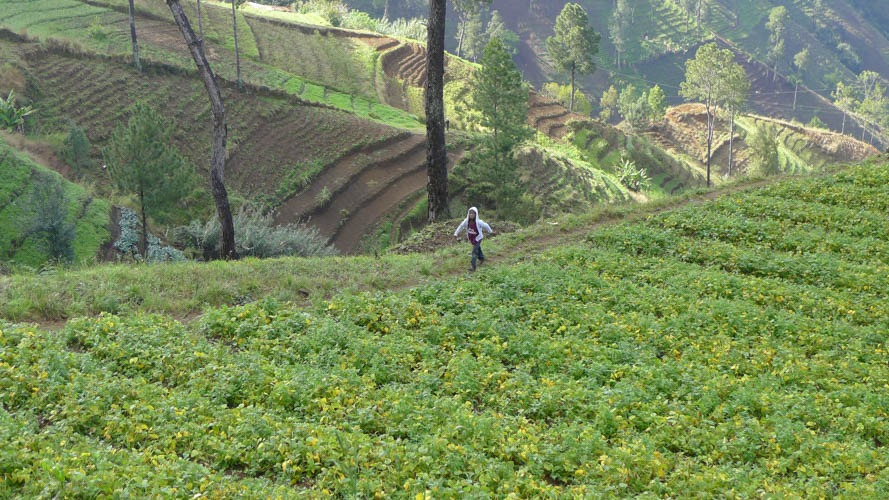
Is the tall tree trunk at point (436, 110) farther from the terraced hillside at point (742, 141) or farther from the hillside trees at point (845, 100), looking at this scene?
the hillside trees at point (845, 100)

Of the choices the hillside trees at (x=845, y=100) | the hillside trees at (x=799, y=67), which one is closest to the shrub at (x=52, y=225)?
the hillside trees at (x=845, y=100)

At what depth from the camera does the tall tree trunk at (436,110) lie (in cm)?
2041

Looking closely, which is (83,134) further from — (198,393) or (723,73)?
(723,73)

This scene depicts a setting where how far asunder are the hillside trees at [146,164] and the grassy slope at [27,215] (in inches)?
80.1

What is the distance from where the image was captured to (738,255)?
15875mm

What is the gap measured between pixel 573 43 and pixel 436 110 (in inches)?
2633

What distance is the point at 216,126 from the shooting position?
1827cm

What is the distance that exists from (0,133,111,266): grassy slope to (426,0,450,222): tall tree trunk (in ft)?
42.6

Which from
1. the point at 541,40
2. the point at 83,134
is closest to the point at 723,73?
the point at 83,134

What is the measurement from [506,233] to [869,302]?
9.02 metres

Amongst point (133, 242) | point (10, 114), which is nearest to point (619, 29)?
point (10, 114)

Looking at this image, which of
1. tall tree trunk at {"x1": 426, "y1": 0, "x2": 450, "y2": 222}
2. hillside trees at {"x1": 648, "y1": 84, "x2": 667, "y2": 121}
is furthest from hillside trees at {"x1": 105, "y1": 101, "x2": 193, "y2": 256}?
hillside trees at {"x1": 648, "y1": 84, "x2": 667, "y2": 121}

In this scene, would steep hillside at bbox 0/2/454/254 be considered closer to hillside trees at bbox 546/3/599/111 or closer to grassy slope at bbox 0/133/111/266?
grassy slope at bbox 0/133/111/266

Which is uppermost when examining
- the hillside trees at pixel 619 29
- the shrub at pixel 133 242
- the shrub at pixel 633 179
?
the hillside trees at pixel 619 29
